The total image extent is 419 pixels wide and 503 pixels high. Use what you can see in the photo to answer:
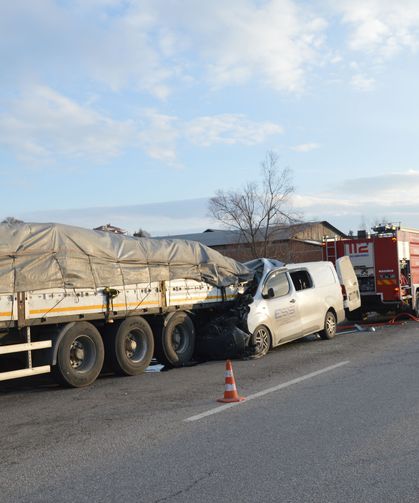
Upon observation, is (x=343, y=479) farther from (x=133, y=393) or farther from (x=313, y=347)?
(x=313, y=347)

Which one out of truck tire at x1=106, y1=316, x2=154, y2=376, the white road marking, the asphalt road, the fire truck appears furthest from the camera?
the fire truck

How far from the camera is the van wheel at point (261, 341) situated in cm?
1221

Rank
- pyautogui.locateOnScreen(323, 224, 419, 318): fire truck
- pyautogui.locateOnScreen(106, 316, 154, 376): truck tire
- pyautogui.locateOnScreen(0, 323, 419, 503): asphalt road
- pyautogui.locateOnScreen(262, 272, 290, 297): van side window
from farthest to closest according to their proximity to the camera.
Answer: pyautogui.locateOnScreen(323, 224, 419, 318): fire truck < pyautogui.locateOnScreen(262, 272, 290, 297): van side window < pyautogui.locateOnScreen(106, 316, 154, 376): truck tire < pyautogui.locateOnScreen(0, 323, 419, 503): asphalt road

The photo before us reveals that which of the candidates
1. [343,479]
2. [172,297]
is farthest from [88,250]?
[343,479]

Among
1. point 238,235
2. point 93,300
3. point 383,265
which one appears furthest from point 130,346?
point 238,235

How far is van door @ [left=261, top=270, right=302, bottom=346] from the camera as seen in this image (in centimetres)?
1282

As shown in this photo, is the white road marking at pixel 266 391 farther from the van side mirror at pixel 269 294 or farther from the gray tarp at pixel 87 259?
the gray tarp at pixel 87 259

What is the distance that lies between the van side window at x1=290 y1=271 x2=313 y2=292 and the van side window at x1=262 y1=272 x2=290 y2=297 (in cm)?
63

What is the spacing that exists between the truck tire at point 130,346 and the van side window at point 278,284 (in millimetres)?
3109

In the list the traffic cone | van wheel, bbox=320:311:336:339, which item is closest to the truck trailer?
the traffic cone

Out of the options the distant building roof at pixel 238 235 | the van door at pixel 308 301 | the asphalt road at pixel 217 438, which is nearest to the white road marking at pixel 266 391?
the asphalt road at pixel 217 438

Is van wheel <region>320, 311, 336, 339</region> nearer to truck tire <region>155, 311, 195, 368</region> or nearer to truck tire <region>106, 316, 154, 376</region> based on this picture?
truck tire <region>155, 311, 195, 368</region>

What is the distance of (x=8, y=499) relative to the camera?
4750 millimetres

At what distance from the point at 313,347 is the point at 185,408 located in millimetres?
6685
